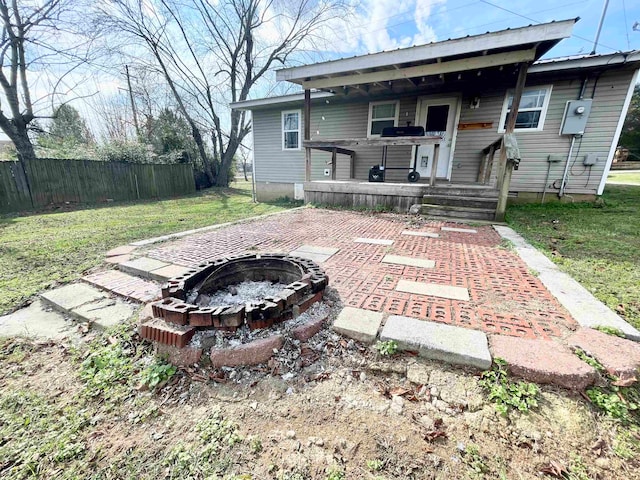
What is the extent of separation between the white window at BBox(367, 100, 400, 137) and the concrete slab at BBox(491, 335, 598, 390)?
7.31 meters

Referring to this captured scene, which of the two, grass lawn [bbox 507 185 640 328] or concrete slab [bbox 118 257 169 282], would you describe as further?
concrete slab [bbox 118 257 169 282]

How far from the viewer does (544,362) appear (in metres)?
1.39

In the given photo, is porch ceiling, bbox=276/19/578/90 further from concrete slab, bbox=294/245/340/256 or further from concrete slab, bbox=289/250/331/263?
concrete slab, bbox=289/250/331/263

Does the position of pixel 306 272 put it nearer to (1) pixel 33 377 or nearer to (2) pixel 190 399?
(2) pixel 190 399

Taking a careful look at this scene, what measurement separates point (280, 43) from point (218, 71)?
370 centimetres

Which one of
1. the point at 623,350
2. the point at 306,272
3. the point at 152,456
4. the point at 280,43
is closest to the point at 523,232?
the point at 623,350

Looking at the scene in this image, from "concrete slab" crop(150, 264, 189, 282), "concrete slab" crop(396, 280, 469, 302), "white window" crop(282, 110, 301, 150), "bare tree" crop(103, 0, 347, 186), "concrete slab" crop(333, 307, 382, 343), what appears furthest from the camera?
"bare tree" crop(103, 0, 347, 186)

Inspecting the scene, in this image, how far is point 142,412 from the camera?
1.32m

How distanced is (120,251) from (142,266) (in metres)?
0.94

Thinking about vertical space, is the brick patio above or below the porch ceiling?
below

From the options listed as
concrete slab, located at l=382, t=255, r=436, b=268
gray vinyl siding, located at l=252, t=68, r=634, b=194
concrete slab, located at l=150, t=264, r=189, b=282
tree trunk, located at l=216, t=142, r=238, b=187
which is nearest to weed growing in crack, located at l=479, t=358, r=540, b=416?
concrete slab, located at l=382, t=255, r=436, b=268

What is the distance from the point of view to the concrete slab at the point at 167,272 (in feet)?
8.70

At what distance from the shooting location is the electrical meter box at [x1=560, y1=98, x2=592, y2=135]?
588 centimetres

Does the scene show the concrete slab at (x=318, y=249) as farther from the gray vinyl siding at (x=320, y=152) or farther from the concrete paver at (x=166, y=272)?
the gray vinyl siding at (x=320, y=152)
